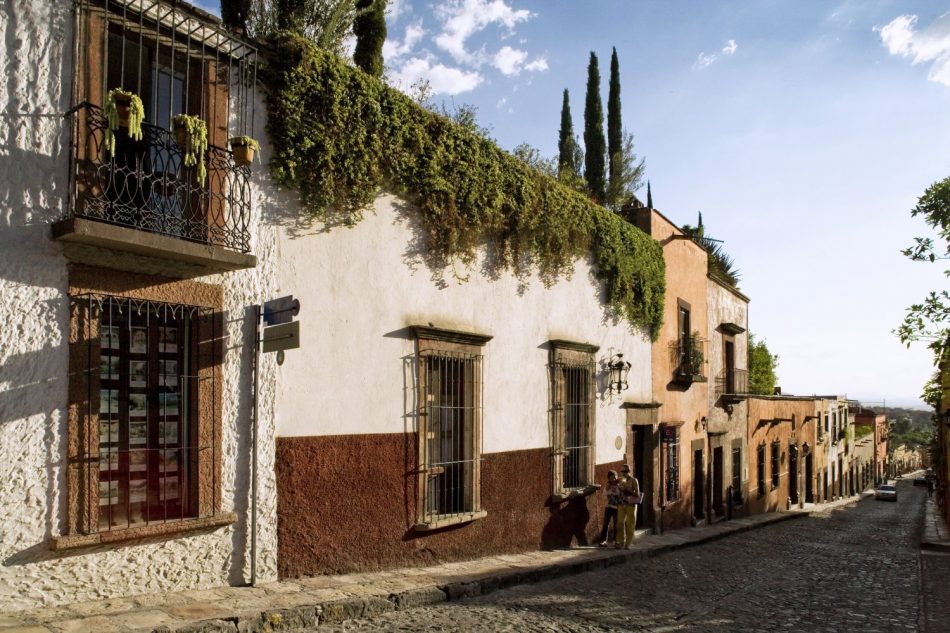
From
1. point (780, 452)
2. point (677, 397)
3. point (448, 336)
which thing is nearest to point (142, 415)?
point (448, 336)

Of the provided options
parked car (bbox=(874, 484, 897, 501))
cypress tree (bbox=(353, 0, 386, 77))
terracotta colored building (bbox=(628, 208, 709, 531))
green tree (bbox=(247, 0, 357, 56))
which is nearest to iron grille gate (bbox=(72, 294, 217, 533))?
green tree (bbox=(247, 0, 357, 56))

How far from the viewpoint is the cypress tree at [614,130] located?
28109 millimetres

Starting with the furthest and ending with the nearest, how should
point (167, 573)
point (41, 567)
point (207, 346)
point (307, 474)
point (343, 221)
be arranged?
1. point (343, 221)
2. point (307, 474)
3. point (207, 346)
4. point (167, 573)
5. point (41, 567)

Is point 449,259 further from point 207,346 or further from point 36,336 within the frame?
point 36,336

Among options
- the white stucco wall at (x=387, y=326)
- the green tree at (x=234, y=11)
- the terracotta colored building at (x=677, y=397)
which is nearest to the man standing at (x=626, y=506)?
the white stucco wall at (x=387, y=326)

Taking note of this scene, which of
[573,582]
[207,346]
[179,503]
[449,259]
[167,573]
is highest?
[449,259]

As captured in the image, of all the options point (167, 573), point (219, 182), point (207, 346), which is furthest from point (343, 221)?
point (167, 573)

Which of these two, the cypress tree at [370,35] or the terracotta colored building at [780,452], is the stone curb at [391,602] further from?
the terracotta colored building at [780,452]

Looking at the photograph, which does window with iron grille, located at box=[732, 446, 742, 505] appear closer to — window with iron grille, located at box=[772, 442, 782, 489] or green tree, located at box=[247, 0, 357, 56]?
window with iron grille, located at box=[772, 442, 782, 489]

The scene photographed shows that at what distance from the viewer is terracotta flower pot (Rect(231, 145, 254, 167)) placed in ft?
23.2

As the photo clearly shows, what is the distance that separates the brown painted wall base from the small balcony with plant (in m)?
2.20

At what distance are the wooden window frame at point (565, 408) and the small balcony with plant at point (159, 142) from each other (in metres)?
5.89

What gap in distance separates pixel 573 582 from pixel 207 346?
527 cm

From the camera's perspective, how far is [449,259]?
9.95 meters
